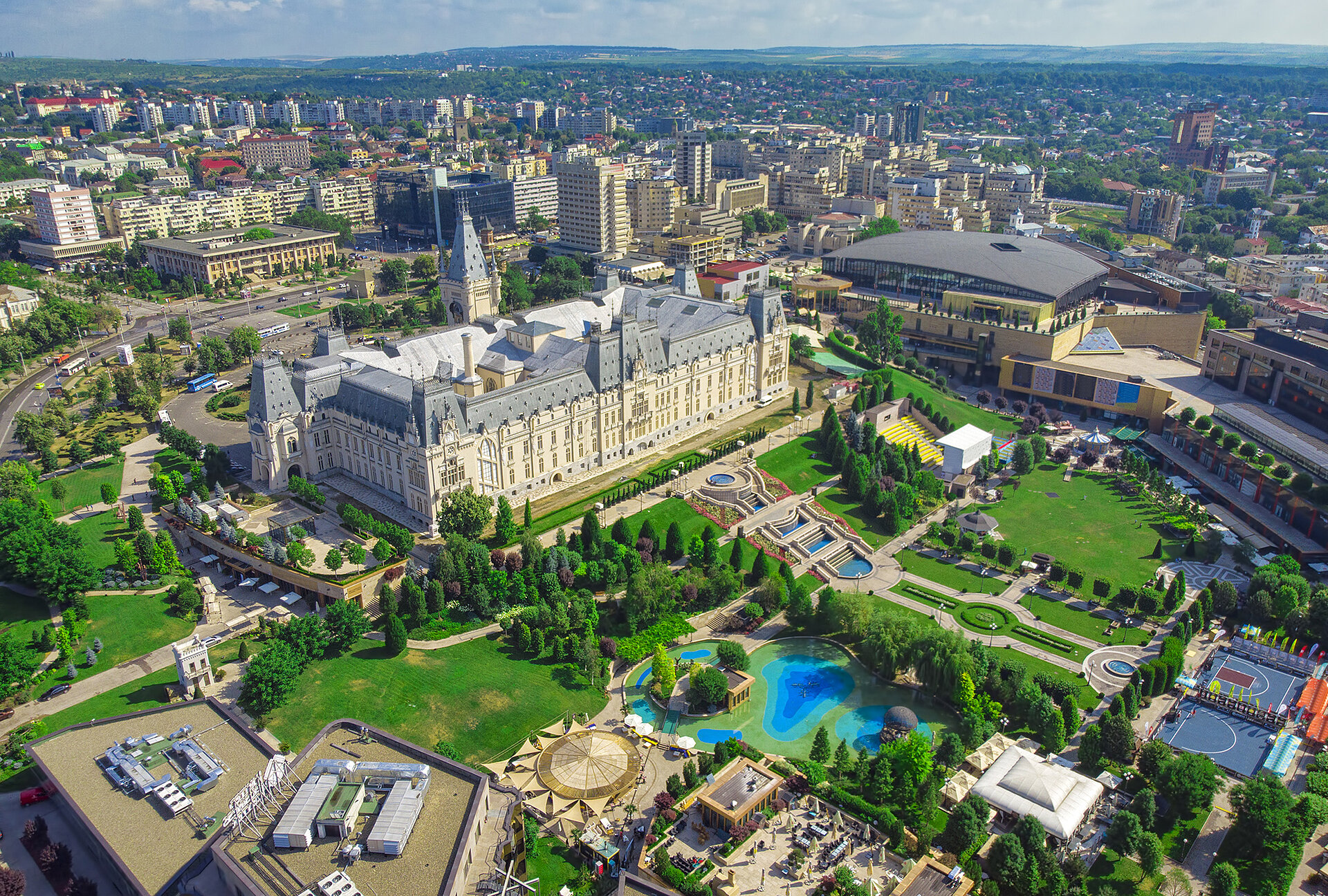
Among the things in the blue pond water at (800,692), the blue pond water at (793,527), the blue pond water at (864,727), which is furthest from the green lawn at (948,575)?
the blue pond water at (864,727)

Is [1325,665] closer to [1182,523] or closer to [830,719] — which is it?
[1182,523]

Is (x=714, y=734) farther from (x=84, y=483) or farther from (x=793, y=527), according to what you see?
(x=84, y=483)

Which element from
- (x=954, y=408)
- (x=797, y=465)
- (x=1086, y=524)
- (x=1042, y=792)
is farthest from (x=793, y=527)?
(x=954, y=408)

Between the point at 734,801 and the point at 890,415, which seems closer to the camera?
the point at 734,801

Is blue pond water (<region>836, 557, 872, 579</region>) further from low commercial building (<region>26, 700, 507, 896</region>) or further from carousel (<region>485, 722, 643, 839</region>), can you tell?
low commercial building (<region>26, 700, 507, 896</region>)

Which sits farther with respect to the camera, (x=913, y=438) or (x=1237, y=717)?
(x=913, y=438)

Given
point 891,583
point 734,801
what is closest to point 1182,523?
point 891,583
